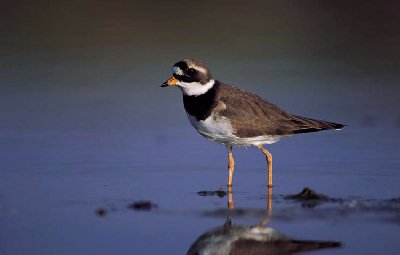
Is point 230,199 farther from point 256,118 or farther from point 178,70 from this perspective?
point 178,70

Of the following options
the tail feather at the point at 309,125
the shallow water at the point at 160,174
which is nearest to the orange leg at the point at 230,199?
the shallow water at the point at 160,174

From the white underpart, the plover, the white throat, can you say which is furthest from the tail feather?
the white throat

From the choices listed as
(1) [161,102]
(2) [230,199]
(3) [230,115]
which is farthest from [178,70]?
(1) [161,102]

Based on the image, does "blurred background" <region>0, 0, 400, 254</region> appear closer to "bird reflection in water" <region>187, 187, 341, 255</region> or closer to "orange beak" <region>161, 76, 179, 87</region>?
"bird reflection in water" <region>187, 187, 341, 255</region>

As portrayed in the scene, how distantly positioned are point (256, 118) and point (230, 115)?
0.32 metres

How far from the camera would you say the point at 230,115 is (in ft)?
30.1

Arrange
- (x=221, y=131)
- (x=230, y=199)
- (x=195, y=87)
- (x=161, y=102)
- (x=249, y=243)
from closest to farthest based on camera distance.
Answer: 1. (x=249, y=243)
2. (x=230, y=199)
3. (x=221, y=131)
4. (x=195, y=87)
5. (x=161, y=102)

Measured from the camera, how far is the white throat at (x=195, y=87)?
9.43m

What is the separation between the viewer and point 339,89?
47.5 ft

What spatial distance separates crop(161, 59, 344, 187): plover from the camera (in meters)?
9.16

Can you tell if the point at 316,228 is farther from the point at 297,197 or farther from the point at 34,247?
the point at 34,247

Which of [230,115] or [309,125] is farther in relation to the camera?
[309,125]

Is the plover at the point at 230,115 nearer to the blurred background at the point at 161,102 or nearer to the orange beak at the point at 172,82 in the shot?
the orange beak at the point at 172,82

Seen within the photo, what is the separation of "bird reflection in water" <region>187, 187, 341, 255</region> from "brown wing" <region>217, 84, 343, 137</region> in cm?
203
